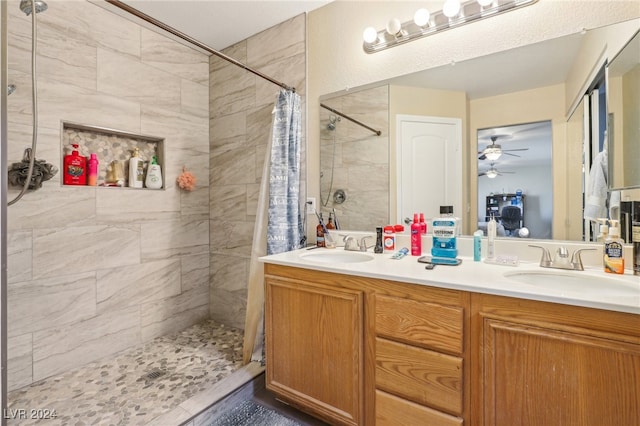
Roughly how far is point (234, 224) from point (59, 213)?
1142mm

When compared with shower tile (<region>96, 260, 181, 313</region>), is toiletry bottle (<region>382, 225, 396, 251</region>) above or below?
above

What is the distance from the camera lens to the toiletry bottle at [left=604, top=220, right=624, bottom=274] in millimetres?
1131

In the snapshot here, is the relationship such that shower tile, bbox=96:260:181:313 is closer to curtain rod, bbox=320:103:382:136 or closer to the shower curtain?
the shower curtain

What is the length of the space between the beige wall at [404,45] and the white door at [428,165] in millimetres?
339

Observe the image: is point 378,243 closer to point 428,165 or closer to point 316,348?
point 428,165

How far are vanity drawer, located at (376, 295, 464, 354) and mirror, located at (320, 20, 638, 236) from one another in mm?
619

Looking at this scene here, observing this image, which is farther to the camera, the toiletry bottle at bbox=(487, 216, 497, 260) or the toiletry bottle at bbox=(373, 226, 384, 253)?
the toiletry bottle at bbox=(373, 226, 384, 253)

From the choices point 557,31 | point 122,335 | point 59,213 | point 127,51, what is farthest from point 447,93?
point 122,335

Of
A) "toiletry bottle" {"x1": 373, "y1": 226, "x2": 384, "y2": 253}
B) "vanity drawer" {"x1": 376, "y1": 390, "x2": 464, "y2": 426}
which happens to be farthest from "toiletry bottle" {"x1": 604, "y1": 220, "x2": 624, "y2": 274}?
"toiletry bottle" {"x1": 373, "y1": 226, "x2": 384, "y2": 253}

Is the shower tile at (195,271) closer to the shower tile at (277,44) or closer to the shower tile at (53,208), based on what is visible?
the shower tile at (53,208)

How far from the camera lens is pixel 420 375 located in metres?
1.15

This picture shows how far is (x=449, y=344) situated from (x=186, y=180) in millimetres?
2220

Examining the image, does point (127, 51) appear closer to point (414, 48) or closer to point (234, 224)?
point (234, 224)

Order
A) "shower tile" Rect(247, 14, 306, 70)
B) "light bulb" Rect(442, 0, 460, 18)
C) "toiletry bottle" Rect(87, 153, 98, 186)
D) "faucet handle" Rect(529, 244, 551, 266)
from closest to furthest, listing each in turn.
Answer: "faucet handle" Rect(529, 244, 551, 266), "light bulb" Rect(442, 0, 460, 18), "toiletry bottle" Rect(87, 153, 98, 186), "shower tile" Rect(247, 14, 306, 70)
